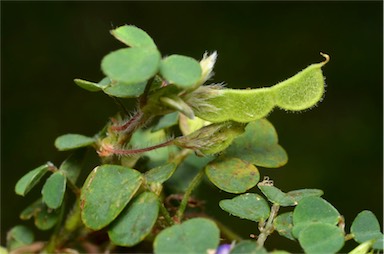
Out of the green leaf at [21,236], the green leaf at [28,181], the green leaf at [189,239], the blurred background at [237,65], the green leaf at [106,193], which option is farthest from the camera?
the blurred background at [237,65]

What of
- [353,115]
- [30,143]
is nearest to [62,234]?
[30,143]

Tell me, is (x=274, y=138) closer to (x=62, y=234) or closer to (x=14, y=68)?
(x=62, y=234)

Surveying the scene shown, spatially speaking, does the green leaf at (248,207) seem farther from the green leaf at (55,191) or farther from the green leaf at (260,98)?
the green leaf at (55,191)

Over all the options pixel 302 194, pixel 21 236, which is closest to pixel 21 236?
pixel 21 236

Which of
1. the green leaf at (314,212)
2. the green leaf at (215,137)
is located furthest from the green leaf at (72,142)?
the green leaf at (314,212)

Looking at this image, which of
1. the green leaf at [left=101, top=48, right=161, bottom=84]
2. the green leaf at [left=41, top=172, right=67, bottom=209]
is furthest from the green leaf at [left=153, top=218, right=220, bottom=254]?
the green leaf at [left=41, top=172, right=67, bottom=209]

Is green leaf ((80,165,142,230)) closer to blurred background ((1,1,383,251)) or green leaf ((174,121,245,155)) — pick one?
green leaf ((174,121,245,155))
